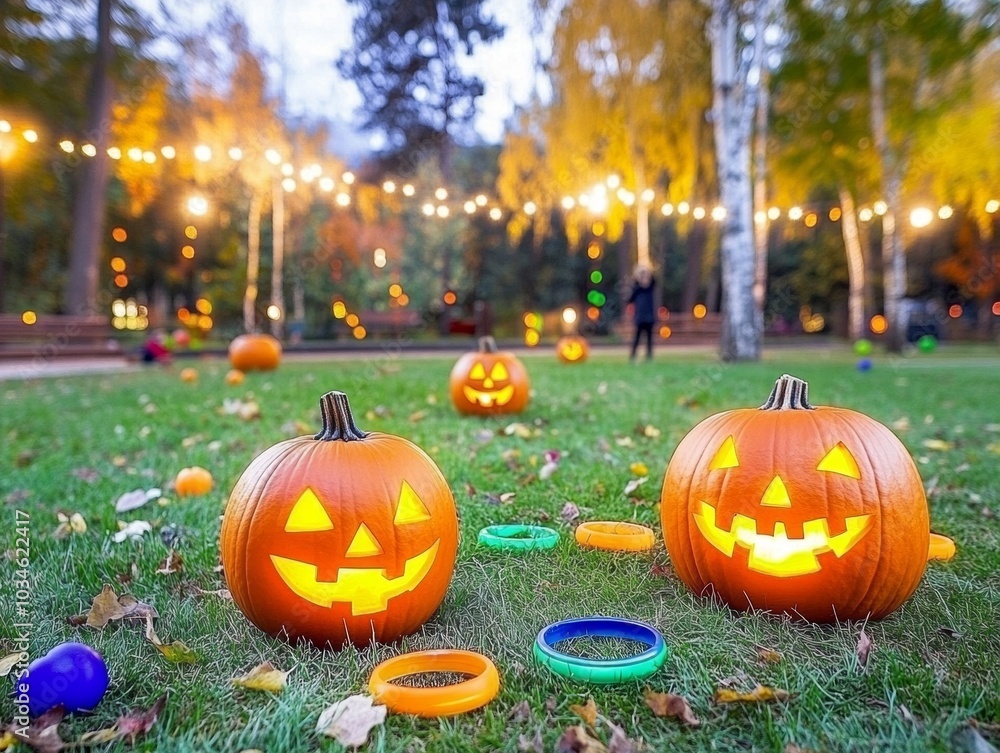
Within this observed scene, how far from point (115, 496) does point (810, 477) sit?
10.2 ft

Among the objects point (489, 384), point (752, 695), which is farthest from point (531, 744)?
point (489, 384)

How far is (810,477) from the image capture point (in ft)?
6.61

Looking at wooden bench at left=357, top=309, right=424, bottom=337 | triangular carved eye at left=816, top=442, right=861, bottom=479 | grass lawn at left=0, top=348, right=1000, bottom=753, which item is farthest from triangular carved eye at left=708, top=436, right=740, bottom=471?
wooden bench at left=357, top=309, right=424, bottom=337

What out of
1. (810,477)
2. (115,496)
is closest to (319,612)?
(810,477)

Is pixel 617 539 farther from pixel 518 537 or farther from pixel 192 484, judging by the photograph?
pixel 192 484

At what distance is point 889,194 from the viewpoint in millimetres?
15156

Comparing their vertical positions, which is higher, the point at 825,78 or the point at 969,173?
the point at 825,78

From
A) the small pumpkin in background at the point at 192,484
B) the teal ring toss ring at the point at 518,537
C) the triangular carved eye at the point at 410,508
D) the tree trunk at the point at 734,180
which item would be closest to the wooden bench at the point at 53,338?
the tree trunk at the point at 734,180

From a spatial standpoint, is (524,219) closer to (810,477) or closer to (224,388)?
(224,388)

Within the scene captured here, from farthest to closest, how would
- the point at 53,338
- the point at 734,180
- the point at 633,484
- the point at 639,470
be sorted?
1. the point at 53,338
2. the point at 734,180
3. the point at 639,470
4. the point at 633,484

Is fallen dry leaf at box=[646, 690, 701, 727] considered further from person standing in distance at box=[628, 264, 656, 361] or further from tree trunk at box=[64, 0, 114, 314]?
tree trunk at box=[64, 0, 114, 314]

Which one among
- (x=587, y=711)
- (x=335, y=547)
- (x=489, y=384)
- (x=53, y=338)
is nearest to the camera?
(x=587, y=711)

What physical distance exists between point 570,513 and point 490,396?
2.50m

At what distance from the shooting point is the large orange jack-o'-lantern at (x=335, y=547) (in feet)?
6.22
